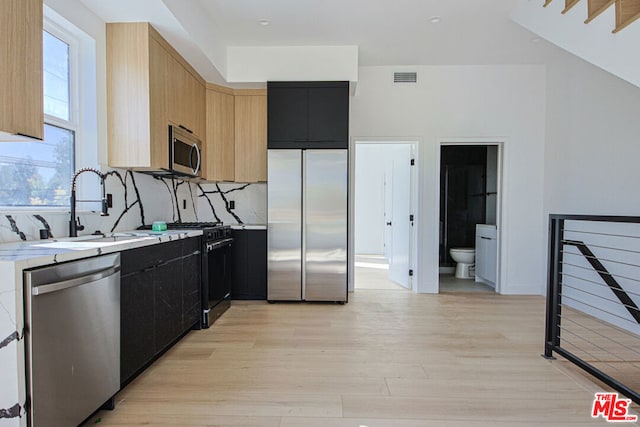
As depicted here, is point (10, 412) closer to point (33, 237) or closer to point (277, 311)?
point (33, 237)

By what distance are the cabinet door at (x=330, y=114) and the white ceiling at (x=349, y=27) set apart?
0.54 metres

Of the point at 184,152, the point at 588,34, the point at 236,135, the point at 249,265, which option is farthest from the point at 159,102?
the point at 588,34

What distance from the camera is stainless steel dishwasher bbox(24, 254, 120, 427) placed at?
54.5 inches

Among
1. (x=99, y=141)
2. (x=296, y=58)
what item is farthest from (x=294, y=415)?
(x=296, y=58)

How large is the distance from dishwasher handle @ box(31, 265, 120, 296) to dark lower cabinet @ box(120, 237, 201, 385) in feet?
0.52

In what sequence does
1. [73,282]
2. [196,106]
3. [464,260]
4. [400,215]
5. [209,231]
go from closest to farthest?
[73,282] → [209,231] → [196,106] → [400,215] → [464,260]

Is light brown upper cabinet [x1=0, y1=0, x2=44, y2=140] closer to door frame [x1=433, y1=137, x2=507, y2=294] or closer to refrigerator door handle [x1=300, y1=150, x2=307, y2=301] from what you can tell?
refrigerator door handle [x1=300, y1=150, x2=307, y2=301]

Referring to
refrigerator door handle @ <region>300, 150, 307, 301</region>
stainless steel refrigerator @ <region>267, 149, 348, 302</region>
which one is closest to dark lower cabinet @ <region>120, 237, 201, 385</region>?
stainless steel refrigerator @ <region>267, 149, 348, 302</region>

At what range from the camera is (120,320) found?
6.49 feet

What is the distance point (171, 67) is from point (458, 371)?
3.46 meters

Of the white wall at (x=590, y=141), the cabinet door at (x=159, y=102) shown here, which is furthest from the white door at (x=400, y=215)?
the cabinet door at (x=159, y=102)

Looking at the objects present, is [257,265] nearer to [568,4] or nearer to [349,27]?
[349,27]

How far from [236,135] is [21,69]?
2.70 metres

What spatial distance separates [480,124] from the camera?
179 inches
